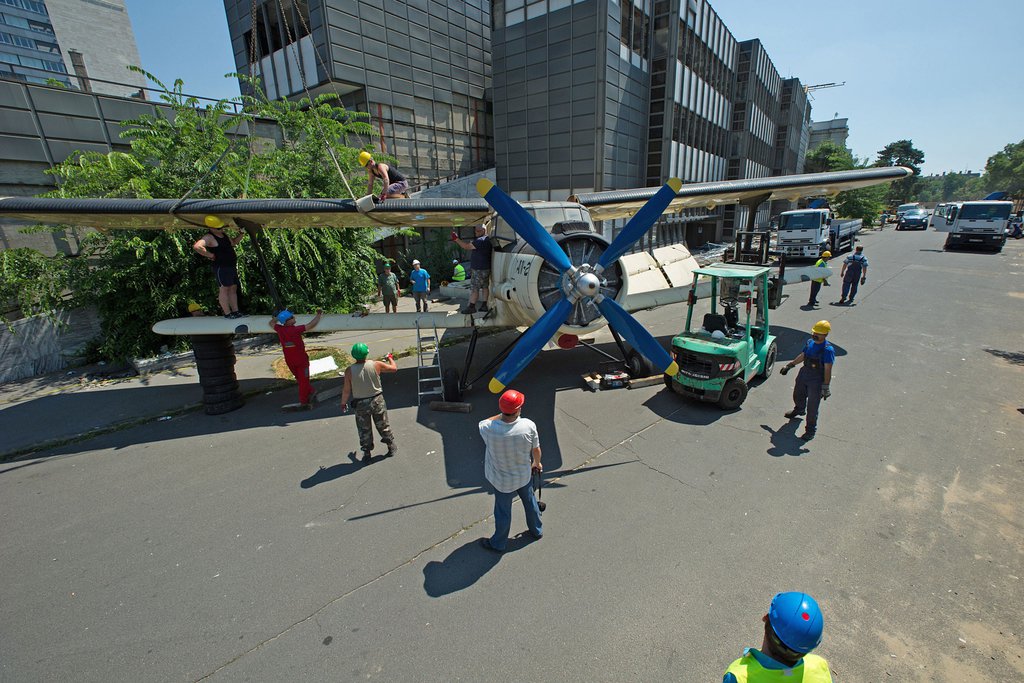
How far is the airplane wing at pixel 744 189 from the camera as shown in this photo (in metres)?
9.62

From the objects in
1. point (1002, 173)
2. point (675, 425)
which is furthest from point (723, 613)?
point (1002, 173)

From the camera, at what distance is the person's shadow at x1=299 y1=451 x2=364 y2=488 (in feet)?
17.7

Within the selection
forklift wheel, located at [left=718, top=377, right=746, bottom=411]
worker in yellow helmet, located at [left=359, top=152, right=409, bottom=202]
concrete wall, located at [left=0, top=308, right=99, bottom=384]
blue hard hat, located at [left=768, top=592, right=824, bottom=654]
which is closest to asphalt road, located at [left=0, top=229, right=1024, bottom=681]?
forklift wheel, located at [left=718, top=377, right=746, bottom=411]

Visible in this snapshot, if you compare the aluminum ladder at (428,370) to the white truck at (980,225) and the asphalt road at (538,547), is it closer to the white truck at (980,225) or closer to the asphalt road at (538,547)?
the asphalt road at (538,547)

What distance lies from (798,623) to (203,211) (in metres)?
8.90

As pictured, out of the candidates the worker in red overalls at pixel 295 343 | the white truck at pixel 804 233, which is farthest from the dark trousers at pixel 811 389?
the white truck at pixel 804 233

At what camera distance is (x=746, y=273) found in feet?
23.8

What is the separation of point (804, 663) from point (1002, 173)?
133945 millimetres

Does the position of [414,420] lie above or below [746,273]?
below

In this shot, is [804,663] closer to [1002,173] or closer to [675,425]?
[675,425]

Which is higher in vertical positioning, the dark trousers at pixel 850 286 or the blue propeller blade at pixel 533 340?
the blue propeller blade at pixel 533 340

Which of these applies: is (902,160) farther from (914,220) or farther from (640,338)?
(640,338)

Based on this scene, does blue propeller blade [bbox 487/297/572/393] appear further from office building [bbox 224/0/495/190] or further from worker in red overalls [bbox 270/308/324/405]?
office building [bbox 224/0/495/190]

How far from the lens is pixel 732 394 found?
6859mm
